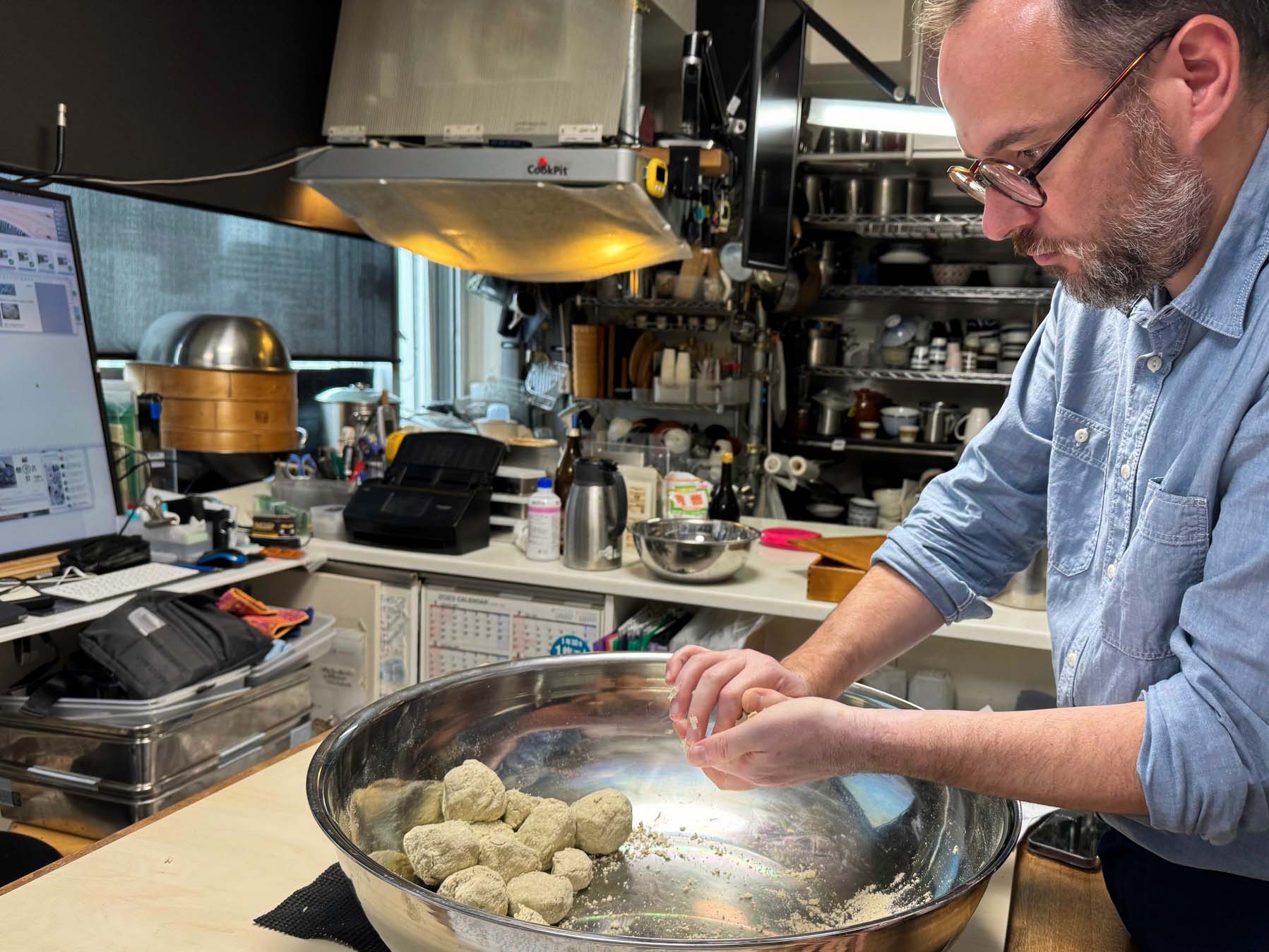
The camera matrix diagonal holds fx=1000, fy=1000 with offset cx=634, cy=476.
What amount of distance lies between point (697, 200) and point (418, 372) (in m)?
2.04

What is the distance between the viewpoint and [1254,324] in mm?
718

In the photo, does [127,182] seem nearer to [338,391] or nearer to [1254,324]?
[338,391]

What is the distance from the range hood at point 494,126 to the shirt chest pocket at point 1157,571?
77.8 inches

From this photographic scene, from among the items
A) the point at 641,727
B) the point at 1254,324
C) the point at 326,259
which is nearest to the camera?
the point at 1254,324

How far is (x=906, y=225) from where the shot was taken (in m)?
4.15

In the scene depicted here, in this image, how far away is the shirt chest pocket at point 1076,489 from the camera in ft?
2.95

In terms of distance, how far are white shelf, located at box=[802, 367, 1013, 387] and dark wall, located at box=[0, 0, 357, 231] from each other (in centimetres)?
227

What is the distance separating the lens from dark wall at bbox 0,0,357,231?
88.0 inches

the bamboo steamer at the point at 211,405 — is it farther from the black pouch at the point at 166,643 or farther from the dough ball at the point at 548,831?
the dough ball at the point at 548,831

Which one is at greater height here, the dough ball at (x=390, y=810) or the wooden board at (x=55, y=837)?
the dough ball at (x=390, y=810)

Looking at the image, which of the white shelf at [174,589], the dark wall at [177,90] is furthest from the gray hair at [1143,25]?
the dark wall at [177,90]

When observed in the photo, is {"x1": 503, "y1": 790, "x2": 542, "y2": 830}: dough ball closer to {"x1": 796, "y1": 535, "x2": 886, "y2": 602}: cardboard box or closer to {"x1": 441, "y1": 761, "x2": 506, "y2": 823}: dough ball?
{"x1": 441, "y1": 761, "x2": 506, "y2": 823}: dough ball

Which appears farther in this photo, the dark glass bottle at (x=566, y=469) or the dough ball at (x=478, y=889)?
the dark glass bottle at (x=566, y=469)

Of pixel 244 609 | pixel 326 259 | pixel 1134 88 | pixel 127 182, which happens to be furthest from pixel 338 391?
pixel 1134 88
